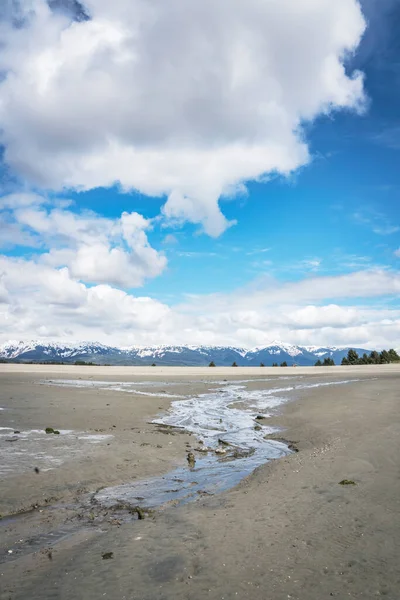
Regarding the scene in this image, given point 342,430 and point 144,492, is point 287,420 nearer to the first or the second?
point 342,430

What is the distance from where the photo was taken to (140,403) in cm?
2564

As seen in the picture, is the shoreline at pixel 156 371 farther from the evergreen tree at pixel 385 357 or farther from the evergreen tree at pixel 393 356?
the evergreen tree at pixel 385 357

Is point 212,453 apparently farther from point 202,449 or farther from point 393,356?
point 393,356

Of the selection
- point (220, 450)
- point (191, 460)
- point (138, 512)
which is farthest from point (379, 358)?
point (138, 512)

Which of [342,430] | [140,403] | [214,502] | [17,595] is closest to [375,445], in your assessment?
[342,430]

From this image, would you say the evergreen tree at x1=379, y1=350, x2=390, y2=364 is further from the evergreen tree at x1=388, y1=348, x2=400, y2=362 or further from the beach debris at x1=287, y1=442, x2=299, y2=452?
the beach debris at x1=287, y1=442, x2=299, y2=452

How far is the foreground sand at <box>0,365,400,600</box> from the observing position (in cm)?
510

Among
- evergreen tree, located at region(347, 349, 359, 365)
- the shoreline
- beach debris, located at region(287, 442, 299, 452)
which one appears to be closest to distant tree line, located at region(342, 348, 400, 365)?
evergreen tree, located at region(347, 349, 359, 365)

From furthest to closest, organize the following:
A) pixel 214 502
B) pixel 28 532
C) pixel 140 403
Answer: pixel 140 403 < pixel 214 502 < pixel 28 532

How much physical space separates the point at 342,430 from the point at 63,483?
10894 millimetres

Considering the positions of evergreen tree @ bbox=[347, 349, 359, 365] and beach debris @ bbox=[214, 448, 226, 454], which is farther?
evergreen tree @ bbox=[347, 349, 359, 365]

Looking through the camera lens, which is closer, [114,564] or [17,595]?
[17,595]

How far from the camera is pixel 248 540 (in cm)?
646

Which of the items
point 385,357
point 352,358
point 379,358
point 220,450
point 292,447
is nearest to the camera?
point 220,450
